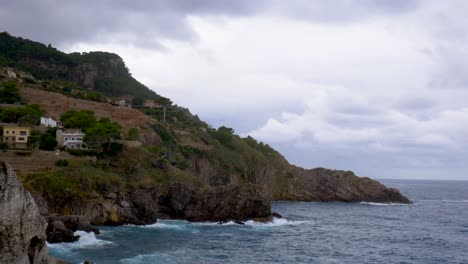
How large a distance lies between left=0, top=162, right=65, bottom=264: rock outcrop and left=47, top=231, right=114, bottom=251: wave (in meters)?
22.2

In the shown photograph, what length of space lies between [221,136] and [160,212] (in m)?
47.7

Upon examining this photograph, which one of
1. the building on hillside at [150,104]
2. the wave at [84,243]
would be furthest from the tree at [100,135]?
the building on hillside at [150,104]

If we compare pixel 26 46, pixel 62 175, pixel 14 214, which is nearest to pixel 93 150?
pixel 62 175

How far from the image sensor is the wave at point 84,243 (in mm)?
41150

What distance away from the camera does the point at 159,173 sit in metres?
70.4

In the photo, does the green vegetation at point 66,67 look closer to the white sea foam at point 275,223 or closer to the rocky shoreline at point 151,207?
the rocky shoreline at point 151,207

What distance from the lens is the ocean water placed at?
41.2 m

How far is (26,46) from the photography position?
158 meters

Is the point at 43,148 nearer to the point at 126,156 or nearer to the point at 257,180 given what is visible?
the point at 126,156

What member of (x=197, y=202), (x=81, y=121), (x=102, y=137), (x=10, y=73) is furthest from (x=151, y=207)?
(x=10, y=73)

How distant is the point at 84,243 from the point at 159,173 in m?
27.8

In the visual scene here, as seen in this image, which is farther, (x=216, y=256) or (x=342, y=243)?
(x=342, y=243)

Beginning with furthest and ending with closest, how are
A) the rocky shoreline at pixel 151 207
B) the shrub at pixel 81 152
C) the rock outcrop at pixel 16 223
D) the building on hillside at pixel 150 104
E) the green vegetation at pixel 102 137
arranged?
the building on hillside at pixel 150 104, the green vegetation at pixel 102 137, the shrub at pixel 81 152, the rocky shoreline at pixel 151 207, the rock outcrop at pixel 16 223

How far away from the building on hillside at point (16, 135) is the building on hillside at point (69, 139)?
451 cm
